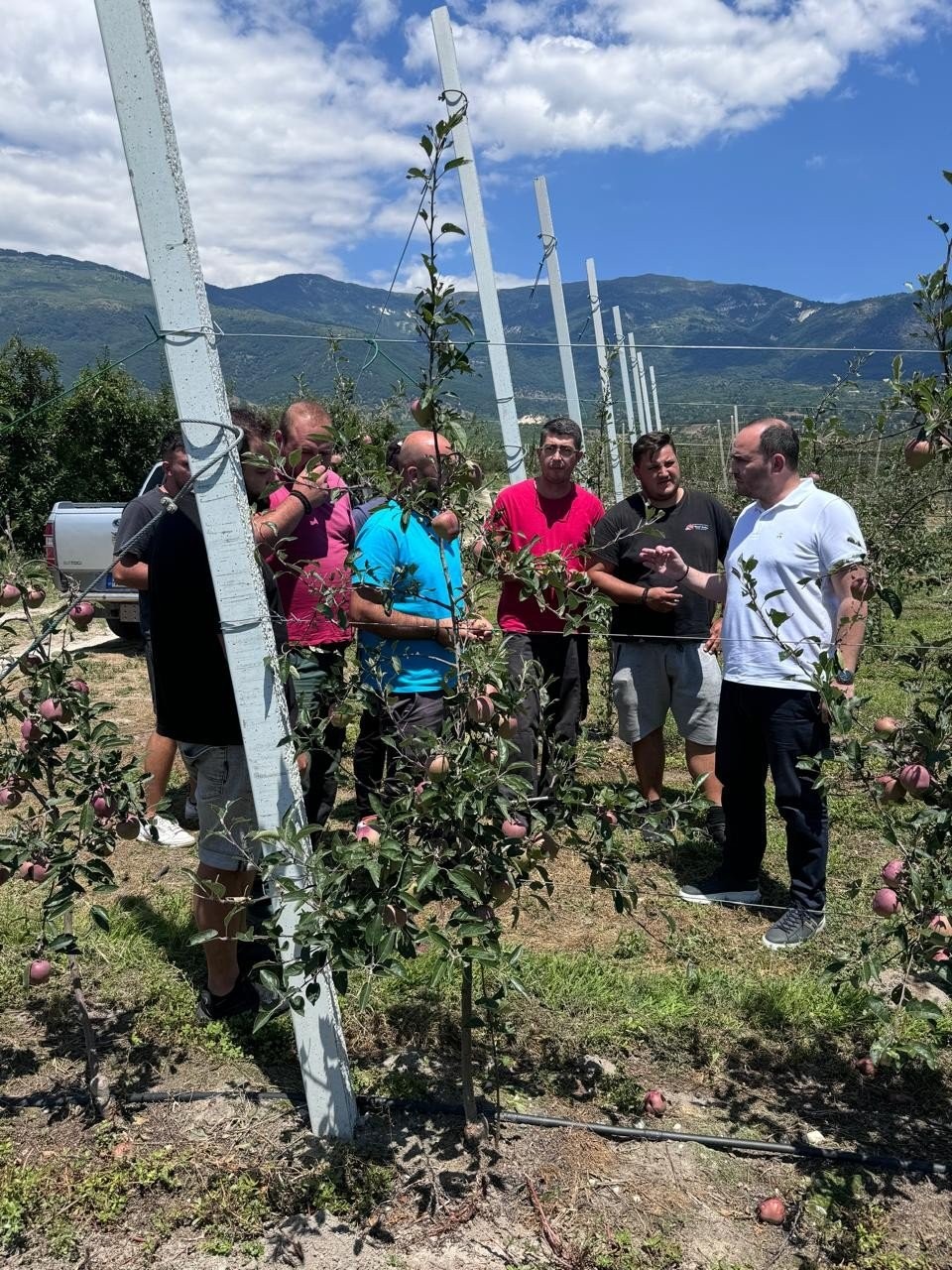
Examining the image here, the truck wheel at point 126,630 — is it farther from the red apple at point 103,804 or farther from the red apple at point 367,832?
the red apple at point 367,832

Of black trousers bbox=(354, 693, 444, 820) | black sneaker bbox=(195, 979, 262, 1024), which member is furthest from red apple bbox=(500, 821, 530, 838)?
black sneaker bbox=(195, 979, 262, 1024)

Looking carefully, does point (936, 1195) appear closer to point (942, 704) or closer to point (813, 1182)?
point (813, 1182)

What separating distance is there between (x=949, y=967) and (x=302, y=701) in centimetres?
147

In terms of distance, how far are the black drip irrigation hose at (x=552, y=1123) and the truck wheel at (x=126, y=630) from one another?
22.1 feet

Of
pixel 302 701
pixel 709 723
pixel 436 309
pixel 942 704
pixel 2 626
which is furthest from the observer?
pixel 709 723

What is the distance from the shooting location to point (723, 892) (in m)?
3.57

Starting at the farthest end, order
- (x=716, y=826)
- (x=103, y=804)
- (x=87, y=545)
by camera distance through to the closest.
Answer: (x=87, y=545), (x=716, y=826), (x=103, y=804)

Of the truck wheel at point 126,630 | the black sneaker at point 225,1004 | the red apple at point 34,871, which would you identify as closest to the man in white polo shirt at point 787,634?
the black sneaker at point 225,1004

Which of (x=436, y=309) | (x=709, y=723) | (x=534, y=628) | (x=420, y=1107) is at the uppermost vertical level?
(x=436, y=309)

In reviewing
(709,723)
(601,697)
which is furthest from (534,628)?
(601,697)

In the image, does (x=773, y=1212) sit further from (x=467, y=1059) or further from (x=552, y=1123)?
(x=467, y=1059)

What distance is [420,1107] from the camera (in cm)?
235

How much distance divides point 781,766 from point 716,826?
3.46 feet

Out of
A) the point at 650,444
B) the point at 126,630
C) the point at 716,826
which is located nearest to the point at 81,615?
the point at 650,444
